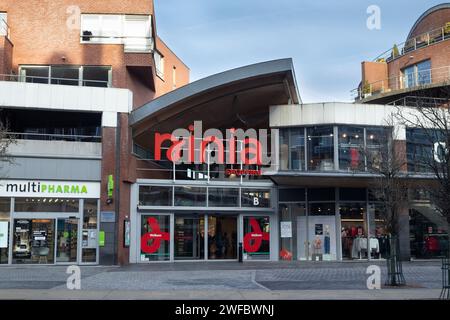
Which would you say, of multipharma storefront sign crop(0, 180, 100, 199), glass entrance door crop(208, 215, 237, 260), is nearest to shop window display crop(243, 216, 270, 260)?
glass entrance door crop(208, 215, 237, 260)

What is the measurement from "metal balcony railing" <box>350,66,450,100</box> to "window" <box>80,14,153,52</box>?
899 inches

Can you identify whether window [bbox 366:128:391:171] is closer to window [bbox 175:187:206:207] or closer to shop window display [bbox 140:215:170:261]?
window [bbox 175:187:206:207]

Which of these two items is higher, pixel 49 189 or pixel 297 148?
pixel 297 148

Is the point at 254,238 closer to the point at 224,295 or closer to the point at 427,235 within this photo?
the point at 427,235

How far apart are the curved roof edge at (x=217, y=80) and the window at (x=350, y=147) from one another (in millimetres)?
4265

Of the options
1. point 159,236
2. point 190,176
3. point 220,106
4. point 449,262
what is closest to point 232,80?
point 220,106

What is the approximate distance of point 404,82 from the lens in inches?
2028

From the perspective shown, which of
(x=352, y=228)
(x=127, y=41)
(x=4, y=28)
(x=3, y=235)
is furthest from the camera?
(x=352, y=228)

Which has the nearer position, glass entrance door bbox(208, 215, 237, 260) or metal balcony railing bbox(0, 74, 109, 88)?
metal balcony railing bbox(0, 74, 109, 88)

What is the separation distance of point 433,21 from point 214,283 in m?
42.2

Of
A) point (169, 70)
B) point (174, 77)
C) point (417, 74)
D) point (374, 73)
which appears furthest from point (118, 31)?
point (374, 73)

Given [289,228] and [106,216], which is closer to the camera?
[106,216]

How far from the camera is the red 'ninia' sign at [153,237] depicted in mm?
30594

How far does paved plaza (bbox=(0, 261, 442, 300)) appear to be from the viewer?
612 inches
